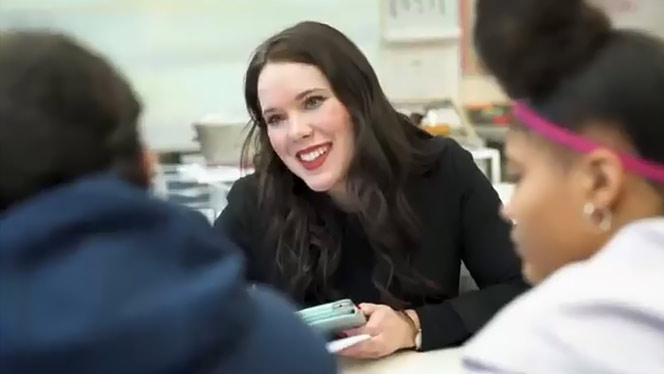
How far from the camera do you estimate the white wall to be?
2.83 m

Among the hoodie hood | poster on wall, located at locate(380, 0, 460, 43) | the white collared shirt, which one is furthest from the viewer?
poster on wall, located at locate(380, 0, 460, 43)

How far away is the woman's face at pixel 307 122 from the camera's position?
1.57 m

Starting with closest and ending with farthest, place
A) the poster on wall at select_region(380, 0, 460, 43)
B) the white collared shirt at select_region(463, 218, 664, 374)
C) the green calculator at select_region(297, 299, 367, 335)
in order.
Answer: the white collared shirt at select_region(463, 218, 664, 374) < the green calculator at select_region(297, 299, 367, 335) < the poster on wall at select_region(380, 0, 460, 43)

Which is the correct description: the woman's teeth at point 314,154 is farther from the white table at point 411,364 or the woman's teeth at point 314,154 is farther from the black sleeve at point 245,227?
the white table at point 411,364

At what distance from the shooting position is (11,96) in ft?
2.15

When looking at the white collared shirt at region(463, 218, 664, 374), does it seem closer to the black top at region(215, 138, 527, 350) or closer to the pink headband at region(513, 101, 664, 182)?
the pink headband at region(513, 101, 664, 182)

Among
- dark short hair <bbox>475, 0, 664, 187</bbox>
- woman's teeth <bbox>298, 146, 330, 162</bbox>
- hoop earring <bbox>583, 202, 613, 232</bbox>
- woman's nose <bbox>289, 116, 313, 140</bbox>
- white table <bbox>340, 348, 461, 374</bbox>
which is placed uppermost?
dark short hair <bbox>475, 0, 664, 187</bbox>

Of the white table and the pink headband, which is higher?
the pink headband

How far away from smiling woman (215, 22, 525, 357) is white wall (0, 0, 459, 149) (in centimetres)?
121

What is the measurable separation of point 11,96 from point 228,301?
0.22 m

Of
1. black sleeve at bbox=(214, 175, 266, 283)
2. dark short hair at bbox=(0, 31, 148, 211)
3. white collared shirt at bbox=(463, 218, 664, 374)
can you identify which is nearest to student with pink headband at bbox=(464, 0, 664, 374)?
white collared shirt at bbox=(463, 218, 664, 374)

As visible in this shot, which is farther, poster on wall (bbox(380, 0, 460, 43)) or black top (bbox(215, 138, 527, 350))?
poster on wall (bbox(380, 0, 460, 43))

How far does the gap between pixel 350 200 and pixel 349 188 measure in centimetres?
2

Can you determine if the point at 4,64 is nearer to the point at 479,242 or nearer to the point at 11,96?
the point at 11,96
